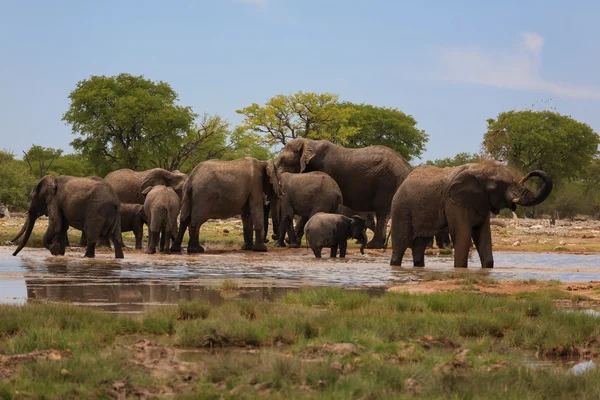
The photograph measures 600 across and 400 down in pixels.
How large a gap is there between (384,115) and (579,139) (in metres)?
20.1

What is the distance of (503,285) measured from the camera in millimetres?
15703

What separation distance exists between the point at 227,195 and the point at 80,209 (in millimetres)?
6622

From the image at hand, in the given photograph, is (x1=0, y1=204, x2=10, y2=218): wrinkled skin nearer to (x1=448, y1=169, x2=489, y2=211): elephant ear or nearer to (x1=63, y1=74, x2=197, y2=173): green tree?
(x1=63, y1=74, x2=197, y2=173): green tree

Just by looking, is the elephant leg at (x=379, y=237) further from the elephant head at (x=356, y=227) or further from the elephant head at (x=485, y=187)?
the elephant head at (x=485, y=187)

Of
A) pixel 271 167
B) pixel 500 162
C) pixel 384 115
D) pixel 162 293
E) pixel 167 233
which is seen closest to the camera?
pixel 162 293

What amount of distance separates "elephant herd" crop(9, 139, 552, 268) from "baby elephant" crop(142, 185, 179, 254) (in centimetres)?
3

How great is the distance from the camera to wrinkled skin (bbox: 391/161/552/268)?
1936 cm

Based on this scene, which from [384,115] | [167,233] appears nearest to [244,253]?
[167,233]

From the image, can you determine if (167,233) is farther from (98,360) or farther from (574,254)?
(98,360)

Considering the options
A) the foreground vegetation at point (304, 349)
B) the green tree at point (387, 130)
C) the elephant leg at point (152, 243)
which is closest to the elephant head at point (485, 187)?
the foreground vegetation at point (304, 349)

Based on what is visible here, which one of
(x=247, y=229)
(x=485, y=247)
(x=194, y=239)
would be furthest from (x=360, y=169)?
(x=485, y=247)

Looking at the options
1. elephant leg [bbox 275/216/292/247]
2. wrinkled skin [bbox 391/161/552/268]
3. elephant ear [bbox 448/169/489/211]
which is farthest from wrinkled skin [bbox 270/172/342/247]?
elephant ear [bbox 448/169/489/211]

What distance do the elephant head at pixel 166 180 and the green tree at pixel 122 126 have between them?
102 ft

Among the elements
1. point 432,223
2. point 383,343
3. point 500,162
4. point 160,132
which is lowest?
point 383,343
